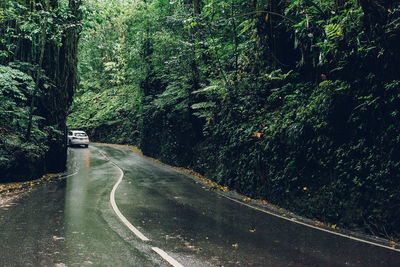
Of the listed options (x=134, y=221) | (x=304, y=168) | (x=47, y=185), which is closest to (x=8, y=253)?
(x=134, y=221)

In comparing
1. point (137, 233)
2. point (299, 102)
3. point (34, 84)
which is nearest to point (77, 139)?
point (34, 84)

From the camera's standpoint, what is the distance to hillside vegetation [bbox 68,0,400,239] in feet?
24.5

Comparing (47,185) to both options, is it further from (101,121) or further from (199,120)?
(101,121)

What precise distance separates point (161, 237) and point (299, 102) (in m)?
6.66

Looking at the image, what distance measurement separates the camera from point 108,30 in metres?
44.0

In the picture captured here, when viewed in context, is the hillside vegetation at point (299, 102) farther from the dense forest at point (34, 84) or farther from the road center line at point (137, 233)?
the road center line at point (137, 233)

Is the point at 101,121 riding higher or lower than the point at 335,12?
lower

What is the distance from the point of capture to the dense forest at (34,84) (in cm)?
1416

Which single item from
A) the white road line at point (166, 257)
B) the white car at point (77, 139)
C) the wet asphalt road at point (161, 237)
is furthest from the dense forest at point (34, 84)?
the white car at point (77, 139)

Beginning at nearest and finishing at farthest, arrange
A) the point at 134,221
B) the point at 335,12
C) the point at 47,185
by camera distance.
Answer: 1. the point at 134,221
2. the point at 335,12
3. the point at 47,185

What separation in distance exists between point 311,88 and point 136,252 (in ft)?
26.1

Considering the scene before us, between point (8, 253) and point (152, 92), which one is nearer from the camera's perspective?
point (8, 253)

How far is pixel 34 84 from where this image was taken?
15.2 metres

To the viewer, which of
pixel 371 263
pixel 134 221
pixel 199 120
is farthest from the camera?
pixel 199 120
